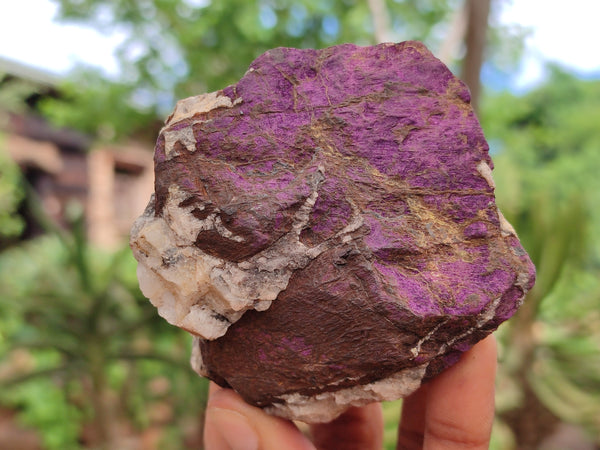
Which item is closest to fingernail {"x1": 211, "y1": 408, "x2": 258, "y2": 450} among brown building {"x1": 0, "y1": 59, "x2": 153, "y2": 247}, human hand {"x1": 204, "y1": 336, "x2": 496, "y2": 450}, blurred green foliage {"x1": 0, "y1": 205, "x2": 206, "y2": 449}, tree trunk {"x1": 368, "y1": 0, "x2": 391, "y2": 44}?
human hand {"x1": 204, "y1": 336, "x2": 496, "y2": 450}

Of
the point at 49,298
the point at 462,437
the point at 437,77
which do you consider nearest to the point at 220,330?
the point at 462,437

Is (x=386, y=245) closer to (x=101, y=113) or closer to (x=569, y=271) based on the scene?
(x=569, y=271)

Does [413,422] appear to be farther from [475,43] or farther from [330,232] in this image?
[475,43]

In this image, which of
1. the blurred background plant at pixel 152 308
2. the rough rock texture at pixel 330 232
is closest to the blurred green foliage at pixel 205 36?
the blurred background plant at pixel 152 308

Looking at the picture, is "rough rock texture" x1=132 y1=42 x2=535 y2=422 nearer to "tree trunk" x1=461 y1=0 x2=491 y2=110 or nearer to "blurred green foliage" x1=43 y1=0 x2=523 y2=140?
"tree trunk" x1=461 y1=0 x2=491 y2=110

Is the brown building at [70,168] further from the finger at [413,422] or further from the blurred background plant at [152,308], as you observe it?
A: the finger at [413,422]

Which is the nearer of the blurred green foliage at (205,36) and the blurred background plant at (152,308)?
the blurred background plant at (152,308)

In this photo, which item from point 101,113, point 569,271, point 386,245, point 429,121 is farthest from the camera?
point 101,113
